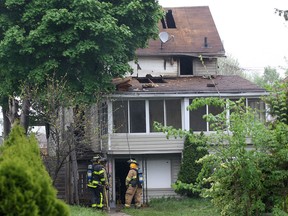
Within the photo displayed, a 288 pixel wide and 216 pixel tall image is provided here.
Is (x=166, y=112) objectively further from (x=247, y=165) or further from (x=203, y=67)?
(x=247, y=165)

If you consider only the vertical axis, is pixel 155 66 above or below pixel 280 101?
above

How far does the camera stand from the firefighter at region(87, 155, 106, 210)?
76.3ft

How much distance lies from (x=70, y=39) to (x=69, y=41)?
10 cm

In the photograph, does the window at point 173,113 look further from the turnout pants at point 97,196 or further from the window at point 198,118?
the turnout pants at point 97,196

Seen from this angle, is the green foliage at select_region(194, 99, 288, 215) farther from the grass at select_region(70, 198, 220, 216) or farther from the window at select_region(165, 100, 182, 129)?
the window at select_region(165, 100, 182, 129)

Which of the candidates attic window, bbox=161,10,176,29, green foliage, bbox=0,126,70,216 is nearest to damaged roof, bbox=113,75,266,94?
attic window, bbox=161,10,176,29

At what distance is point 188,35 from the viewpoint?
35.7 m

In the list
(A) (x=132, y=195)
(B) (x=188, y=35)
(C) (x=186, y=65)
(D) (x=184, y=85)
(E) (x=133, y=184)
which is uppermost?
(B) (x=188, y=35)

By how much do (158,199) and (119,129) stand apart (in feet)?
12.4

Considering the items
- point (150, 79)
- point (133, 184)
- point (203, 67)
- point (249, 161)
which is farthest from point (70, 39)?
point (249, 161)

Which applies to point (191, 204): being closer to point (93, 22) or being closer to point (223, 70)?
point (93, 22)

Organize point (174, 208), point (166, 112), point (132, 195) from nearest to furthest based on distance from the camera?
point (174, 208), point (132, 195), point (166, 112)

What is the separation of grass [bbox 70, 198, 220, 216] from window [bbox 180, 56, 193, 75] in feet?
28.8

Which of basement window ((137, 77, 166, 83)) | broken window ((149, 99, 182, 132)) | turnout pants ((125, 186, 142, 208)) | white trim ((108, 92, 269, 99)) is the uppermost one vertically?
basement window ((137, 77, 166, 83))
